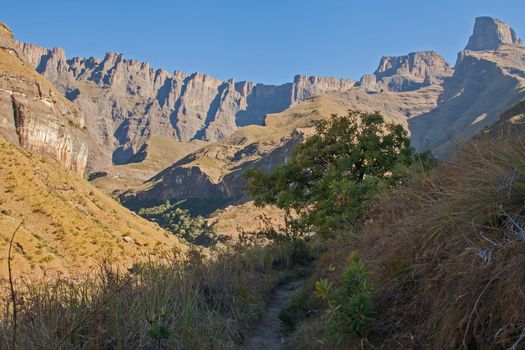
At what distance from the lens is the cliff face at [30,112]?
8750 centimetres

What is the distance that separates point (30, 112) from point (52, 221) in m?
39.6

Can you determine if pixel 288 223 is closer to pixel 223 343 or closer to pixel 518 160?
pixel 223 343

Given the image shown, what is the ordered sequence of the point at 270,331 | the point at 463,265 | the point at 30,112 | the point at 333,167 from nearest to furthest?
the point at 463,265 < the point at 270,331 < the point at 333,167 < the point at 30,112

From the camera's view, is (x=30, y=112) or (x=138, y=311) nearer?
(x=138, y=311)

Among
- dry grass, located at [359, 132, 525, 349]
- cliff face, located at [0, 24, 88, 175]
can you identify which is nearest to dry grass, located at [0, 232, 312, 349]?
dry grass, located at [359, 132, 525, 349]

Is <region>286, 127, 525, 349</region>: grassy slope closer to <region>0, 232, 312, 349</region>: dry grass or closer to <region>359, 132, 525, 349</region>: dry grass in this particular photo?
<region>359, 132, 525, 349</region>: dry grass

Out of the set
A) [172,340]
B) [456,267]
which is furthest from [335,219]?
[456,267]

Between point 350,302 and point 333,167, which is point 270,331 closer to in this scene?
point 350,302

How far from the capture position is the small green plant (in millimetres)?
3980

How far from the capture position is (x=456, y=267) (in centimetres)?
351

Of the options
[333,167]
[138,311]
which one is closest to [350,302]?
[138,311]

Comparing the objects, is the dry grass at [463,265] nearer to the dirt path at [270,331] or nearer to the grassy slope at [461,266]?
the grassy slope at [461,266]

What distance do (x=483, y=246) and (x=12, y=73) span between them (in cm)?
10505

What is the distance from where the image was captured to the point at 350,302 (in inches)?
157
